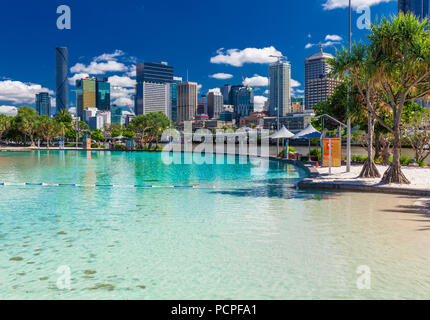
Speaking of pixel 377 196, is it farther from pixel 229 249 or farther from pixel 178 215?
pixel 229 249

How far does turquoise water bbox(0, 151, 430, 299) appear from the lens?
559 cm

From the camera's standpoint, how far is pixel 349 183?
1662cm

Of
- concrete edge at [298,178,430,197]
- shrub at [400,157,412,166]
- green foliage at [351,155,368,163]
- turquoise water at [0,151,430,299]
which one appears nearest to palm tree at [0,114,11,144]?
green foliage at [351,155,368,163]

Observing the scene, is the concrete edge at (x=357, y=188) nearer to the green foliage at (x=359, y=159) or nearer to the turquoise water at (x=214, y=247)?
the turquoise water at (x=214, y=247)

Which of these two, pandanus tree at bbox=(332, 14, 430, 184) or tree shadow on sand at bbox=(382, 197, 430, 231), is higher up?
pandanus tree at bbox=(332, 14, 430, 184)

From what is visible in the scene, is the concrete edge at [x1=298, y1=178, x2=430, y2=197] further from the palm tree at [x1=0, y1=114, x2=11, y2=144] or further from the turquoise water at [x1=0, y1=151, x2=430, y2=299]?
the palm tree at [x1=0, y1=114, x2=11, y2=144]

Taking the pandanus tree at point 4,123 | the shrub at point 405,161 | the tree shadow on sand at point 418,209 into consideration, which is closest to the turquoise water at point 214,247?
the tree shadow on sand at point 418,209

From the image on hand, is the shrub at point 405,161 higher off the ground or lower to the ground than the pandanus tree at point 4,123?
lower

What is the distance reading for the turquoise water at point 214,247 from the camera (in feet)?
18.3

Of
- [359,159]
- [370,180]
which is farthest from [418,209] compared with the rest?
[359,159]

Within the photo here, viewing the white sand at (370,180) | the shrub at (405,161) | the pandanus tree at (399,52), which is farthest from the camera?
the shrub at (405,161)

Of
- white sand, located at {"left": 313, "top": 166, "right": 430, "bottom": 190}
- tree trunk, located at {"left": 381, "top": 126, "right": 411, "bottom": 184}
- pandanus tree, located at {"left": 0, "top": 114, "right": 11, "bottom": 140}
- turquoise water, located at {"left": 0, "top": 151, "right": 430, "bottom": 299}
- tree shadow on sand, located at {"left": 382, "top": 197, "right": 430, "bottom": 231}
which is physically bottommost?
turquoise water, located at {"left": 0, "top": 151, "right": 430, "bottom": 299}

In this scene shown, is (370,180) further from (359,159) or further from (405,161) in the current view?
(359,159)

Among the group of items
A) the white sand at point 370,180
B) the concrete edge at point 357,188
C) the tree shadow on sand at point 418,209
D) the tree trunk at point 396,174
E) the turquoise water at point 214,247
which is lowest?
the turquoise water at point 214,247
